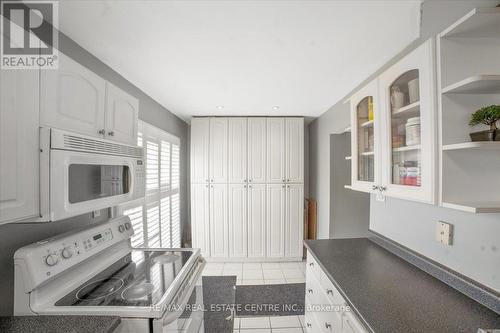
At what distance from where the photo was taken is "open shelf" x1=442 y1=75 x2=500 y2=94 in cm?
79

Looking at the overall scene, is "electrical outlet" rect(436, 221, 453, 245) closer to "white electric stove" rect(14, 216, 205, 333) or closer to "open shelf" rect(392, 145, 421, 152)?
"open shelf" rect(392, 145, 421, 152)

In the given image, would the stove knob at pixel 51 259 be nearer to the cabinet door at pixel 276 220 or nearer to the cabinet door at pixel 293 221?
the cabinet door at pixel 276 220

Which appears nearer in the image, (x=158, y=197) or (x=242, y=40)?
(x=242, y=40)

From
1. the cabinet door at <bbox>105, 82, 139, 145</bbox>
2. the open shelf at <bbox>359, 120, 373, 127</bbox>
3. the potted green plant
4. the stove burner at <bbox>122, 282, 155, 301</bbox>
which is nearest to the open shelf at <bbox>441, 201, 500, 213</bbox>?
the potted green plant

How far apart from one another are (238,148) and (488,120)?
2.55m

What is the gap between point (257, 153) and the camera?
3148 millimetres

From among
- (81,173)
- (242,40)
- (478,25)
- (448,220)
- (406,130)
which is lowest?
(448,220)

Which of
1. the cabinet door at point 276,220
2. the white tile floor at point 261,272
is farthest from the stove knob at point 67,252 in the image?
the cabinet door at point 276,220

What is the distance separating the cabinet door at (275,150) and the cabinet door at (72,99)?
2222 mm

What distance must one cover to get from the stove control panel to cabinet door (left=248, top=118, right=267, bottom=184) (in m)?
1.95

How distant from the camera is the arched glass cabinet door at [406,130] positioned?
1090mm

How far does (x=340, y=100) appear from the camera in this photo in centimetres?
247

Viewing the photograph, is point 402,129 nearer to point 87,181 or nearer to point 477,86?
point 477,86

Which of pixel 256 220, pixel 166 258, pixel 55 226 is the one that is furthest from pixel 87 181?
pixel 256 220
